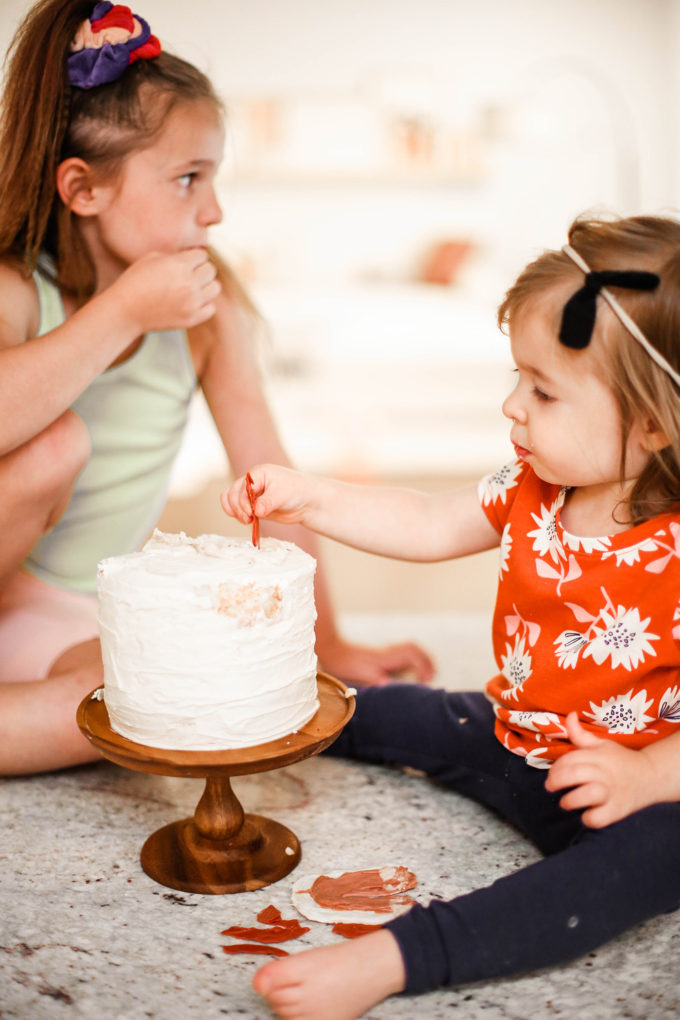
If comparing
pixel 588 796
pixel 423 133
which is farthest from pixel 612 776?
pixel 423 133

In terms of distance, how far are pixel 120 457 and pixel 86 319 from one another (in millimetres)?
303

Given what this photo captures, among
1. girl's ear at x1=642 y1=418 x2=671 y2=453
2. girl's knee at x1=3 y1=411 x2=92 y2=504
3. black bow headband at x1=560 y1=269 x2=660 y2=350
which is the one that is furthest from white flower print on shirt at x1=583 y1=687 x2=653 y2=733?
girl's knee at x1=3 y1=411 x2=92 y2=504

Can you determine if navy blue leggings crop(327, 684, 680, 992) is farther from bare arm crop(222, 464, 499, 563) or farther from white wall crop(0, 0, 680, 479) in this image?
white wall crop(0, 0, 680, 479)

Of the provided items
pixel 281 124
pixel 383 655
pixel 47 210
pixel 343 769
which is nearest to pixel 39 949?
pixel 343 769

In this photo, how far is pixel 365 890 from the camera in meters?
0.92

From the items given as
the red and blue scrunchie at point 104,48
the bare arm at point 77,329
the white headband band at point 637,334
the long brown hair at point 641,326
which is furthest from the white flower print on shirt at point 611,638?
the red and blue scrunchie at point 104,48

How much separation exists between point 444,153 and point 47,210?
3.39m

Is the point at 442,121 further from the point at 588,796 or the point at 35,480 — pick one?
the point at 588,796

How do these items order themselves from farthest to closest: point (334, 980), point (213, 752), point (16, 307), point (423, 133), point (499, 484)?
point (423, 133), point (16, 307), point (499, 484), point (213, 752), point (334, 980)

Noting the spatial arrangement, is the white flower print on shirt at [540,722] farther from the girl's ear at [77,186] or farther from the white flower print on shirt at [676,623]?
the girl's ear at [77,186]

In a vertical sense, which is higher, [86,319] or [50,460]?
[86,319]

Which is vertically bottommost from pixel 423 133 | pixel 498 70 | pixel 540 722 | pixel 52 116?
pixel 540 722

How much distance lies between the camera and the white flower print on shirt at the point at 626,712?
904 millimetres

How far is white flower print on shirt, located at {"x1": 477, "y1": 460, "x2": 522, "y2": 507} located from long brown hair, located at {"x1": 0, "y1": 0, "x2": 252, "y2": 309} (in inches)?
23.2
